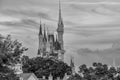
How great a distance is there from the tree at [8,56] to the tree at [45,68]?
81.4 meters

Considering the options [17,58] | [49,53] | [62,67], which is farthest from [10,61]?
[49,53]

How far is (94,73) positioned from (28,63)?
146 feet

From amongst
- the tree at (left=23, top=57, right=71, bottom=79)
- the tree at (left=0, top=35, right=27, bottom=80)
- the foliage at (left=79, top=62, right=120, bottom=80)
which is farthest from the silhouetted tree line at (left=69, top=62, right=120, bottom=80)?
the tree at (left=0, top=35, right=27, bottom=80)

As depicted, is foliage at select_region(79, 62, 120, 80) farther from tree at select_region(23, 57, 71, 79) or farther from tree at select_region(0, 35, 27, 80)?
tree at select_region(0, 35, 27, 80)

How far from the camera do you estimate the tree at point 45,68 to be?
123 metres

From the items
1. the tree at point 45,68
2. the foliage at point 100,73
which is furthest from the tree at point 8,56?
the tree at point 45,68

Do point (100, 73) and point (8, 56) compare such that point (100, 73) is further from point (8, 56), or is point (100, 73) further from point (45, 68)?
point (8, 56)

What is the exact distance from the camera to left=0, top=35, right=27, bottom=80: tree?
36.7m

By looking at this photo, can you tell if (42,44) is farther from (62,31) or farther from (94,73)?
(94,73)

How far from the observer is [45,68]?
424ft

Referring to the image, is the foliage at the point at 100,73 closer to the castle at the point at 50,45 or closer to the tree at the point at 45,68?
the tree at the point at 45,68

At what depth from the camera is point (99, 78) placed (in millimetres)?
87688

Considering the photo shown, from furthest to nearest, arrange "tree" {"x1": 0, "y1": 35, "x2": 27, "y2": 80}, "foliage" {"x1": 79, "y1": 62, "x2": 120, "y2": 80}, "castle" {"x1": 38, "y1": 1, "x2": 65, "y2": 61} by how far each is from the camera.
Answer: "castle" {"x1": 38, "y1": 1, "x2": 65, "y2": 61} < "foliage" {"x1": 79, "y1": 62, "x2": 120, "y2": 80} < "tree" {"x1": 0, "y1": 35, "x2": 27, "y2": 80}

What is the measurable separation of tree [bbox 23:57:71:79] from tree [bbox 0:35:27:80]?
267 ft
